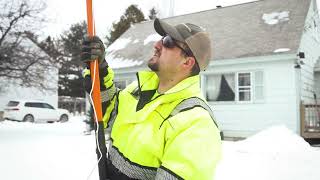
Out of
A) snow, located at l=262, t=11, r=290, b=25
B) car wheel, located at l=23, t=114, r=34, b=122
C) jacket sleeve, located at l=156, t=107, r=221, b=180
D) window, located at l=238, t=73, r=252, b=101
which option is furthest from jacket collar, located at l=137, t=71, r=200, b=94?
car wheel, located at l=23, t=114, r=34, b=122

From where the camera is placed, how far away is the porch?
13266mm

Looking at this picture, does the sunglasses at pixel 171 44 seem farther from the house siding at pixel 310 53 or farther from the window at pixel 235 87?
the house siding at pixel 310 53

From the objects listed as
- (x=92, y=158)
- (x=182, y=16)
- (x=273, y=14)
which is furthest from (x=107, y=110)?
(x=182, y=16)

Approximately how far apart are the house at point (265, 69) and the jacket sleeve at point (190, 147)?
1206 centimetres

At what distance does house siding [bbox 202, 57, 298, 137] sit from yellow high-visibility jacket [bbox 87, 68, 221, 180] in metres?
11.8

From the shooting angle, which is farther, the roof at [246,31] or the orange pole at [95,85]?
the roof at [246,31]

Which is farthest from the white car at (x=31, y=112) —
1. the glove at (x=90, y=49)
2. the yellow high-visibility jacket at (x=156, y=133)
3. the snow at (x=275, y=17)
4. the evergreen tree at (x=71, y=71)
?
the glove at (x=90, y=49)

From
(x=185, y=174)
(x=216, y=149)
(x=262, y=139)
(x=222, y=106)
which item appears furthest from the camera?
(x=222, y=106)

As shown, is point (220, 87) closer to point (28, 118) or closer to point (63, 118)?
point (28, 118)

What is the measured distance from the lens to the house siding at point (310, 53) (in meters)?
14.8

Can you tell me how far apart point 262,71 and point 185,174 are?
13.1 meters

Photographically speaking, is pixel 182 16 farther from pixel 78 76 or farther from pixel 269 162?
Result: pixel 78 76

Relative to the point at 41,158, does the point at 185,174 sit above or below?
above

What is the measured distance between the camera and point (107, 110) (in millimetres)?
2652
